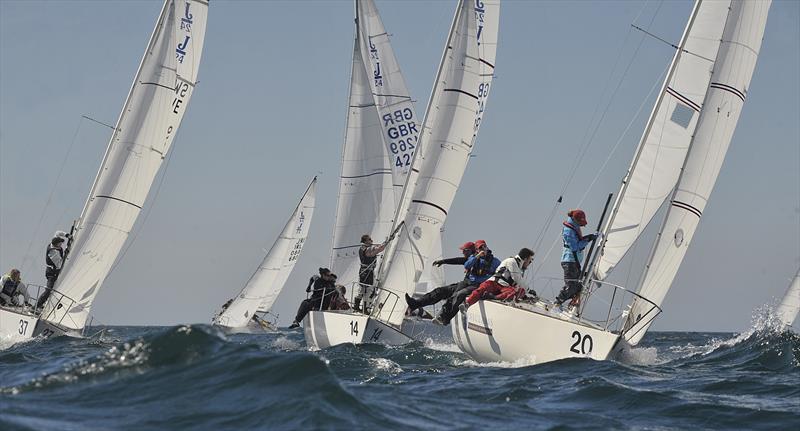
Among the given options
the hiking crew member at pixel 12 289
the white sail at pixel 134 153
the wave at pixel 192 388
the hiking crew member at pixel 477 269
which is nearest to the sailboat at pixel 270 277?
the white sail at pixel 134 153

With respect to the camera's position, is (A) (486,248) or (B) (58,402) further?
(A) (486,248)

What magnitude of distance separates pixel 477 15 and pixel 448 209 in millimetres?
4292

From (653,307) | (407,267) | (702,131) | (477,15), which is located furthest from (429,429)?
(477,15)

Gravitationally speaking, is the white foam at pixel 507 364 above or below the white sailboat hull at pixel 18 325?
above

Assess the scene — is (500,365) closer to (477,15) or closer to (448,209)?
(448,209)

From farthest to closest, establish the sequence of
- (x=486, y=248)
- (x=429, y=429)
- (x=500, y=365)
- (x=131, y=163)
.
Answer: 1. (x=131, y=163)
2. (x=486, y=248)
3. (x=500, y=365)
4. (x=429, y=429)

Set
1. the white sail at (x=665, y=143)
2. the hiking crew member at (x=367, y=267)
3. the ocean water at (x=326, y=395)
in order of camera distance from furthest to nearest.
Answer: the hiking crew member at (x=367, y=267) < the white sail at (x=665, y=143) < the ocean water at (x=326, y=395)

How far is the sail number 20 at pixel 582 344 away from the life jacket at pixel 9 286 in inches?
443

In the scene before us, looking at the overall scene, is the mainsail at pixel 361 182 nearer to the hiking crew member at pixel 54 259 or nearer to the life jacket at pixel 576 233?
the hiking crew member at pixel 54 259

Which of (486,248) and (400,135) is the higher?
(400,135)

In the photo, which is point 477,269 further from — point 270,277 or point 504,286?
point 270,277

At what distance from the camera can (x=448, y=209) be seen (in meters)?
21.5

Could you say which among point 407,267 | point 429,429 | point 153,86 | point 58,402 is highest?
point 153,86

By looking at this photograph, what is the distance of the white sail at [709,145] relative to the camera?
16562 mm
